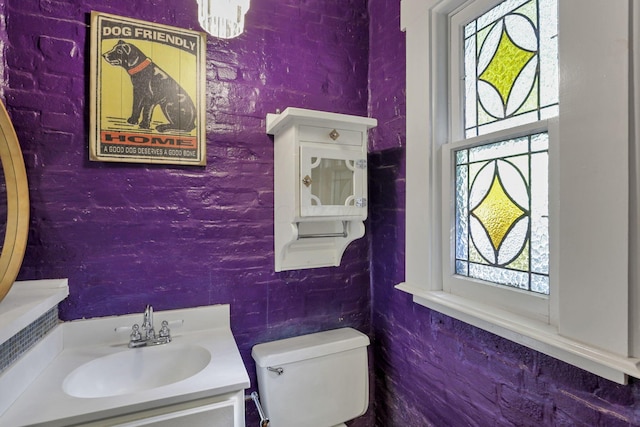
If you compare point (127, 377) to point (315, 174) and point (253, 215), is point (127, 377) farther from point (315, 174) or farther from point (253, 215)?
point (315, 174)

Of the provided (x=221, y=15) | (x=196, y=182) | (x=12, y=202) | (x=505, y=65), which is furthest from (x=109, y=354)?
(x=505, y=65)

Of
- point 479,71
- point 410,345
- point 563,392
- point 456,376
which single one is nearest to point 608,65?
point 479,71

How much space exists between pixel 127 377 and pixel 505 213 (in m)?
1.46

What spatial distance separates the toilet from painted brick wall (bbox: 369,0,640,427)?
199 mm

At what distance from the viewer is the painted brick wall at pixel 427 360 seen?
34.7 inches

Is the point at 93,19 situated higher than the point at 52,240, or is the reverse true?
the point at 93,19

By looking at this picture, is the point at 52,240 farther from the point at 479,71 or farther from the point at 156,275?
the point at 479,71

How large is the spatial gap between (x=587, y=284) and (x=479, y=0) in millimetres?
1003

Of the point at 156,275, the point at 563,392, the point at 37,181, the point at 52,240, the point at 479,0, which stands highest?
Answer: the point at 479,0

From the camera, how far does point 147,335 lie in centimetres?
130

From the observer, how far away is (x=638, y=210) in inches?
28.5

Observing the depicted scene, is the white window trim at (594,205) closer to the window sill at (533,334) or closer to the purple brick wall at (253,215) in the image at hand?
the window sill at (533,334)

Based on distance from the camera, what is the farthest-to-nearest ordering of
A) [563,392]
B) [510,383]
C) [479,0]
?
[479,0]
[510,383]
[563,392]

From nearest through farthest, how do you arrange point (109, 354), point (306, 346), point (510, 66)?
point (510, 66) → point (109, 354) → point (306, 346)
